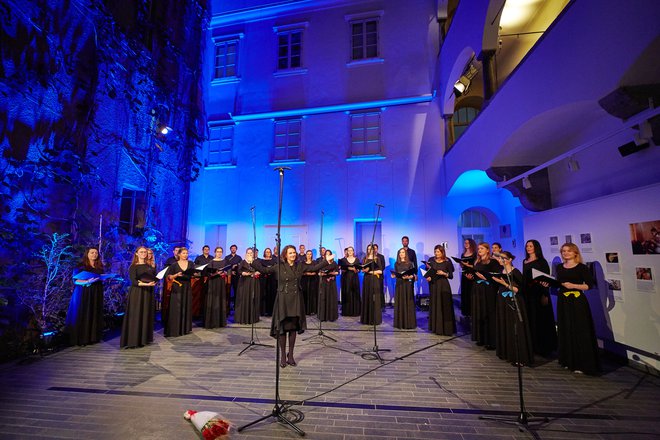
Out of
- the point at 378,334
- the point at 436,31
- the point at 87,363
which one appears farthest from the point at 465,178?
the point at 87,363

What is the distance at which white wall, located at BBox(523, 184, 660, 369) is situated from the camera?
4.07 meters

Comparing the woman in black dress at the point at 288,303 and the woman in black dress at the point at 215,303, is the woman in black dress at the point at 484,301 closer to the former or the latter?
the woman in black dress at the point at 288,303

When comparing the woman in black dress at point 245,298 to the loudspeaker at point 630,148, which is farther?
the woman in black dress at point 245,298

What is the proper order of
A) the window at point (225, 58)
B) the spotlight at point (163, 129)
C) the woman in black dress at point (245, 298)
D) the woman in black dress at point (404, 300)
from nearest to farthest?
the woman in black dress at point (404, 300) < the woman in black dress at point (245, 298) < the spotlight at point (163, 129) < the window at point (225, 58)

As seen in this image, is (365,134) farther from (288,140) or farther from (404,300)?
(404,300)

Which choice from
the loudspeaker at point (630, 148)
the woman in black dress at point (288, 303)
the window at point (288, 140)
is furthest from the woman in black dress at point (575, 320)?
the window at point (288, 140)

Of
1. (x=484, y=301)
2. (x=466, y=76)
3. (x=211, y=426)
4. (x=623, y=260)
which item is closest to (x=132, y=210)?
(x=211, y=426)

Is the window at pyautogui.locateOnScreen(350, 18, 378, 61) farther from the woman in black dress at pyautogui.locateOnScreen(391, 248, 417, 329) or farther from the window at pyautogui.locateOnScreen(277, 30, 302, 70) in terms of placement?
the woman in black dress at pyautogui.locateOnScreen(391, 248, 417, 329)

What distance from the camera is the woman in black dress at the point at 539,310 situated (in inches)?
193

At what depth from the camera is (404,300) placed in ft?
22.2

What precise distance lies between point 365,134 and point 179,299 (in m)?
8.01

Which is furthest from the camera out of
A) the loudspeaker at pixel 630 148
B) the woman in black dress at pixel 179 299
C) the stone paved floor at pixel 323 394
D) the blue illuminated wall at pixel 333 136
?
the blue illuminated wall at pixel 333 136

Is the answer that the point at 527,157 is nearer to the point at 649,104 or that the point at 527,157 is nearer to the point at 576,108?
the point at 576,108

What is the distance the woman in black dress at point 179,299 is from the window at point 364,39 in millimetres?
9467
